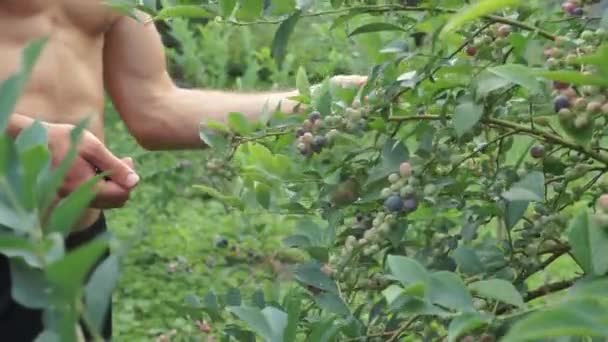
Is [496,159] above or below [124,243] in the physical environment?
below

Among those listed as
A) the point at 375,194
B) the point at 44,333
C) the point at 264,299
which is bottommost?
the point at 264,299

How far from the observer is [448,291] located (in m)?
0.86

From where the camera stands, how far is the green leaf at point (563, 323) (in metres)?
0.57

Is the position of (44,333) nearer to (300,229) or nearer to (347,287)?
(347,287)

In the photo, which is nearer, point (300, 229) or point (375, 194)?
point (375, 194)

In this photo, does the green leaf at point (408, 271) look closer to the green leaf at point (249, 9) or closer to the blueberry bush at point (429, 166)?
the blueberry bush at point (429, 166)

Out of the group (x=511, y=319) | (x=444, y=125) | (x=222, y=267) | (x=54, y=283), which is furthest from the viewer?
(x=222, y=267)

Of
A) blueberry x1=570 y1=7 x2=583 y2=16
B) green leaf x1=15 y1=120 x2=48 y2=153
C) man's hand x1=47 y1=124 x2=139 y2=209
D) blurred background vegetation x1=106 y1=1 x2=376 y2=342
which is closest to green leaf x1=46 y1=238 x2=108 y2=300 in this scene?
green leaf x1=15 y1=120 x2=48 y2=153

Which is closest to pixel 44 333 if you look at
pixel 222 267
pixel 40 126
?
pixel 40 126

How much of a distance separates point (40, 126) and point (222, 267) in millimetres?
4216

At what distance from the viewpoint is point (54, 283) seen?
1.81 feet

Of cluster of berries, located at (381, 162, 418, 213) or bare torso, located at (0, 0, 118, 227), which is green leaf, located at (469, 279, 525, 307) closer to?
cluster of berries, located at (381, 162, 418, 213)

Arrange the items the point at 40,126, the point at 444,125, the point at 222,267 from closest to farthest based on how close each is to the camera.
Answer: the point at 40,126 < the point at 444,125 < the point at 222,267

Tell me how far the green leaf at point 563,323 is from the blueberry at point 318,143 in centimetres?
59
